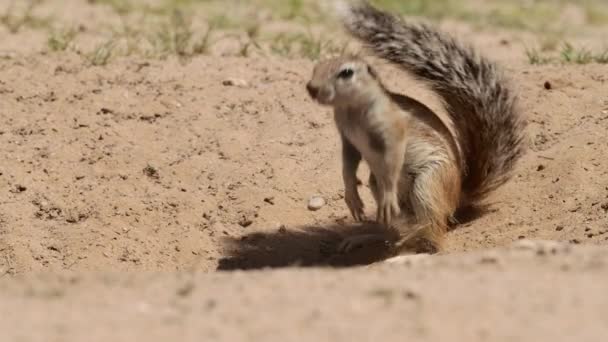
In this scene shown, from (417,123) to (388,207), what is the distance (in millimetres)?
504

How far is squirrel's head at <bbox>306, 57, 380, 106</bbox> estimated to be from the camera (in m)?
5.52

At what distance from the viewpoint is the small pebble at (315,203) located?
648cm

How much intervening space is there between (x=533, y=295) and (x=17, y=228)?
3591 mm

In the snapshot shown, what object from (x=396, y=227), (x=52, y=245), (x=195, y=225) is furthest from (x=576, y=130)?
(x=52, y=245)

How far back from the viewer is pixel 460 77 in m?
5.88

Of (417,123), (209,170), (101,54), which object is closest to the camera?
(417,123)

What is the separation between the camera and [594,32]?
414 inches

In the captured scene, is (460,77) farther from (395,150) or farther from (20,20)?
(20,20)

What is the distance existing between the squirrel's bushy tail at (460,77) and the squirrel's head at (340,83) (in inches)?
10.0

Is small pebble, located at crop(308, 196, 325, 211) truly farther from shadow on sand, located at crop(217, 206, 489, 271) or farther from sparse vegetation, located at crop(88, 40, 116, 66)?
sparse vegetation, located at crop(88, 40, 116, 66)

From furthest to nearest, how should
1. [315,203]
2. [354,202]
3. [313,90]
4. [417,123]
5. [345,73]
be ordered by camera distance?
[315,203] < [354,202] < [417,123] < [345,73] < [313,90]

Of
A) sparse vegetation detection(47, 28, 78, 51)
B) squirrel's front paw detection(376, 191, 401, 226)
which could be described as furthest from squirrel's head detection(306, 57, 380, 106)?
sparse vegetation detection(47, 28, 78, 51)

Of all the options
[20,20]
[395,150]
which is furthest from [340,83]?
[20,20]

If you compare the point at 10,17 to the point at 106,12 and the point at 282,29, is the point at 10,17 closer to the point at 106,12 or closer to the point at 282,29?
the point at 106,12
